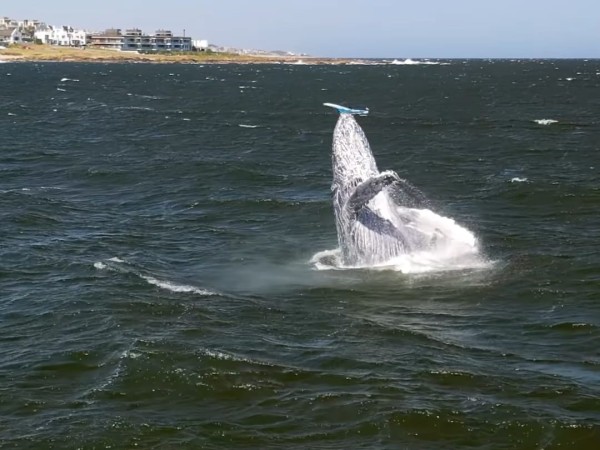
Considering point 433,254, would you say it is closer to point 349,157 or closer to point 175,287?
point 349,157

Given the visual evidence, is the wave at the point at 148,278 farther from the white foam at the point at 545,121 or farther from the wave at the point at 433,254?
the white foam at the point at 545,121

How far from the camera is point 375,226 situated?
26172 millimetres

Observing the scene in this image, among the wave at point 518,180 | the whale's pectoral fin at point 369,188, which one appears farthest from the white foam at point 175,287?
the wave at point 518,180

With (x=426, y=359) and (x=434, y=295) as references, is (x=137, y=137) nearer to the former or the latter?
(x=434, y=295)

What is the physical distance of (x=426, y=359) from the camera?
20.3 metres

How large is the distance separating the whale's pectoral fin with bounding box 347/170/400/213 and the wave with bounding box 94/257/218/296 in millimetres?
4710

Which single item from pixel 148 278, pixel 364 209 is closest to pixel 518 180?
pixel 364 209

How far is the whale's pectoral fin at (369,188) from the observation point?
2411 cm

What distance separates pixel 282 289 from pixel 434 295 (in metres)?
4.37

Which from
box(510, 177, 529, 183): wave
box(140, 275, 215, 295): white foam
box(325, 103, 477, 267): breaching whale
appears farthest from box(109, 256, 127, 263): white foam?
box(510, 177, 529, 183): wave

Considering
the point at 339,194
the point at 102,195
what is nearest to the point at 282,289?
the point at 339,194

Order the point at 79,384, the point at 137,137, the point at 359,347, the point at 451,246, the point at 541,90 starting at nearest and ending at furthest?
1. the point at 79,384
2. the point at 359,347
3. the point at 451,246
4. the point at 137,137
5. the point at 541,90

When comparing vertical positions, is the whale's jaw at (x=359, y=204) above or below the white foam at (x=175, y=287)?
above

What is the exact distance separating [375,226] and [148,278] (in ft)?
23.0
